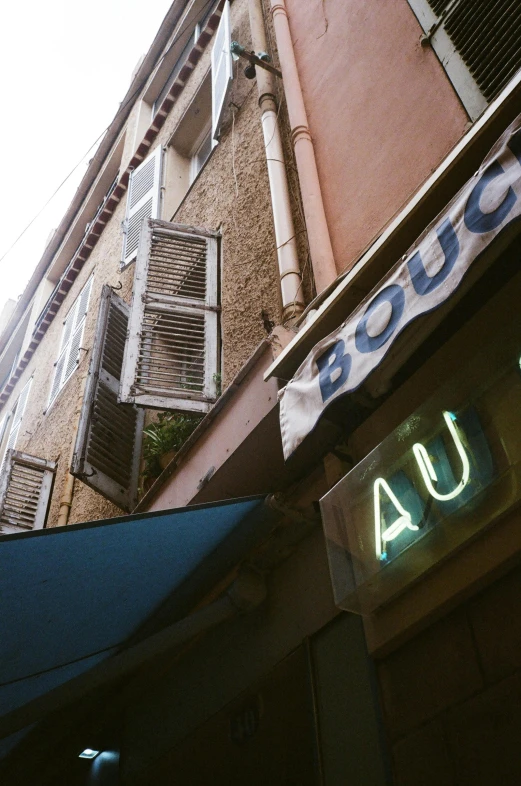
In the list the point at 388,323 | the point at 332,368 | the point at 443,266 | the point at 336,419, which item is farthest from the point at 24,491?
the point at 443,266

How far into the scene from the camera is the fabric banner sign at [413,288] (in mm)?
2479

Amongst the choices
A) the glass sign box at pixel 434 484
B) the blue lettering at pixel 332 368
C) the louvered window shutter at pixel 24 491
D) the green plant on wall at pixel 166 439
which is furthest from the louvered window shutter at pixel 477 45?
the louvered window shutter at pixel 24 491

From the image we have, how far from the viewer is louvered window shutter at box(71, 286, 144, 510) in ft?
18.0

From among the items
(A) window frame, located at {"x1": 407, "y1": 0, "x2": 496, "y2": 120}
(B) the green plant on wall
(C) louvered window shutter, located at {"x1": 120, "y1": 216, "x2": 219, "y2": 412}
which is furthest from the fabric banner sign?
(B) the green plant on wall

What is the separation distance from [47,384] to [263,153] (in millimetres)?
6833

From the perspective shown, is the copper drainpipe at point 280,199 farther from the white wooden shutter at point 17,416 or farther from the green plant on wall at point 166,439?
the white wooden shutter at point 17,416

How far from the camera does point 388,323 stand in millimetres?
2814

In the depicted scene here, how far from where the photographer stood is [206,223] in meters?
7.34

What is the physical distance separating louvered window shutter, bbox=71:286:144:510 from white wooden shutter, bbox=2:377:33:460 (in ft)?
19.7

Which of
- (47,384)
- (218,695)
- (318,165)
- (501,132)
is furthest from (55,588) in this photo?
(47,384)

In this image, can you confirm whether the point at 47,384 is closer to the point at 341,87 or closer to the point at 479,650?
the point at 341,87

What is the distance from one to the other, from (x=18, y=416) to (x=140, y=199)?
5153mm

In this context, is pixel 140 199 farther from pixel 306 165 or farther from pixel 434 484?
pixel 434 484

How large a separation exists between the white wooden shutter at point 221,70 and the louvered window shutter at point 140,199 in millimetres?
1729
